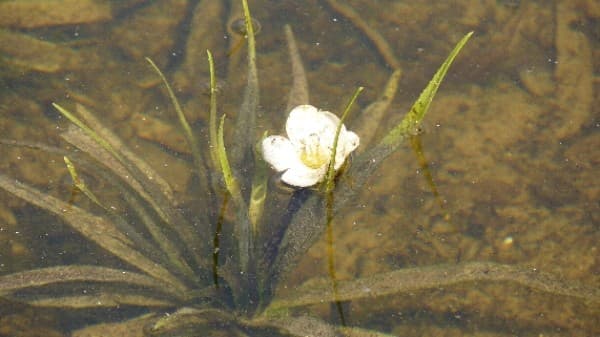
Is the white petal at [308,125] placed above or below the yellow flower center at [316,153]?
above

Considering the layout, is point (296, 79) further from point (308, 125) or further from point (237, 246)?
point (237, 246)

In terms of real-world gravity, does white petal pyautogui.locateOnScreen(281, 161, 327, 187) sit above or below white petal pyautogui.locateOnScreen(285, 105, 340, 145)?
below

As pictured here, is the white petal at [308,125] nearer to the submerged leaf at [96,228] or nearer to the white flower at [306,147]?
the white flower at [306,147]

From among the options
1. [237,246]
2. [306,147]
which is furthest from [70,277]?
[306,147]

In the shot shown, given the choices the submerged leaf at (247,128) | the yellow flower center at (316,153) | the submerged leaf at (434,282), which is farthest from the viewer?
the submerged leaf at (247,128)

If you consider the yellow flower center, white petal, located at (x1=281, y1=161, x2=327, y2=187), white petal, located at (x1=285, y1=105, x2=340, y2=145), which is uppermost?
white petal, located at (x1=285, y1=105, x2=340, y2=145)

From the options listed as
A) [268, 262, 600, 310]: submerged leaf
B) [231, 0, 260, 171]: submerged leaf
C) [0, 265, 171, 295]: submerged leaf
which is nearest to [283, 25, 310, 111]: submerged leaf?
[231, 0, 260, 171]: submerged leaf

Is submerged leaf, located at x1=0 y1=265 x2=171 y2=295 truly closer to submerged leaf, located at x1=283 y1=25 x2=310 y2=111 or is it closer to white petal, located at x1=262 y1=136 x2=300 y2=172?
Result: white petal, located at x1=262 y1=136 x2=300 y2=172

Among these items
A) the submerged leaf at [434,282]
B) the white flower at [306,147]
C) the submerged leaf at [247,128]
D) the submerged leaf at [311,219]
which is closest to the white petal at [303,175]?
the white flower at [306,147]
